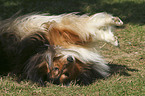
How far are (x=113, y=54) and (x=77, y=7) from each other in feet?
11.2

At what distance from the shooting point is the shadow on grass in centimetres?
700

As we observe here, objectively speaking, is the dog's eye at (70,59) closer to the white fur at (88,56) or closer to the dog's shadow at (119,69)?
the white fur at (88,56)

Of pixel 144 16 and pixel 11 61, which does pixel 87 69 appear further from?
pixel 144 16

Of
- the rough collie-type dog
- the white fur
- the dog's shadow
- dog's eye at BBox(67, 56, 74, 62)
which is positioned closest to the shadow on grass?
the dog's shadow

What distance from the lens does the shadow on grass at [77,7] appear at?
7002 millimetres

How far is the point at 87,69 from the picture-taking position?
3246 mm

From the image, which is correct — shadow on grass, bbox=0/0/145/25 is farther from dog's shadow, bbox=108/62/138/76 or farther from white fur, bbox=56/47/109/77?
white fur, bbox=56/47/109/77

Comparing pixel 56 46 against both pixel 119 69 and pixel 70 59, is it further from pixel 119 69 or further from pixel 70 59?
pixel 119 69

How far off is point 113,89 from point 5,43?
5.12 feet

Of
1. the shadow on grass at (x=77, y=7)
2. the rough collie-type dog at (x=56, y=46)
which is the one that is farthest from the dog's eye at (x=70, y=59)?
the shadow on grass at (x=77, y=7)

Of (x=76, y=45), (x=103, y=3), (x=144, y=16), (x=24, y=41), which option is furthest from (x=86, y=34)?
(x=103, y=3)

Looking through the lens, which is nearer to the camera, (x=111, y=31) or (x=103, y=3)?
(x=111, y=31)

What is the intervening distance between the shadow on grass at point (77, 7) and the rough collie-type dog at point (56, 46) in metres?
3.39

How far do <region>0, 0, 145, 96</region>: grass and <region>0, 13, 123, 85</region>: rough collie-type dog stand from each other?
0.51 ft
